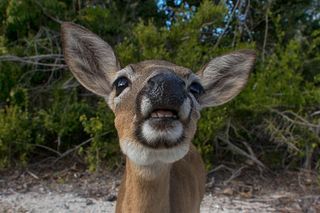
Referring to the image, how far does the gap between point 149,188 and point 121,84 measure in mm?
666

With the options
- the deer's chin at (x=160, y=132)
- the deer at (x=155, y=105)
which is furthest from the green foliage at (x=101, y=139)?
the deer's chin at (x=160, y=132)

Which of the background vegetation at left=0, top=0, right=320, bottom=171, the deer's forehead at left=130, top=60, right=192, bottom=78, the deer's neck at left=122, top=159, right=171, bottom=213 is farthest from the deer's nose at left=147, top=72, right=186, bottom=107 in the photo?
the background vegetation at left=0, top=0, right=320, bottom=171

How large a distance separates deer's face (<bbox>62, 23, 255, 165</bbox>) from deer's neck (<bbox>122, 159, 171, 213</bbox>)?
0.17 m

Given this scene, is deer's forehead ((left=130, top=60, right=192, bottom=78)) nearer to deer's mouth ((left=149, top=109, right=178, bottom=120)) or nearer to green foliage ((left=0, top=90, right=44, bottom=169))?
deer's mouth ((left=149, top=109, right=178, bottom=120))

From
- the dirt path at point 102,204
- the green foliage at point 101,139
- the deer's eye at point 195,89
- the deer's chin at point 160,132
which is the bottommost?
the dirt path at point 102,204

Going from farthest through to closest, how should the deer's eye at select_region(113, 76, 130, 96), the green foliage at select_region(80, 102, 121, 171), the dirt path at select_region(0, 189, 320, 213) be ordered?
the green foliage at select_region(80, 102, 121, 171) → the dirt path at select_region(0, 189, 320, 213) → the deer's eye at select_region(113, 76, 130, 96)

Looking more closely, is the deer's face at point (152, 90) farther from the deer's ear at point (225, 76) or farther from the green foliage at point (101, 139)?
the green foliage at point (101, 139)

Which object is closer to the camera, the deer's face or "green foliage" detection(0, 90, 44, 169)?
the deer's face

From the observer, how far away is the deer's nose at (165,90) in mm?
2646

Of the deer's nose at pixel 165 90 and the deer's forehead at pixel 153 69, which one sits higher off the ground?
the deer's forehead at pixel 153 69

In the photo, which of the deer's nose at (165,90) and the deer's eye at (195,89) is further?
the deer's eye at (195,89)

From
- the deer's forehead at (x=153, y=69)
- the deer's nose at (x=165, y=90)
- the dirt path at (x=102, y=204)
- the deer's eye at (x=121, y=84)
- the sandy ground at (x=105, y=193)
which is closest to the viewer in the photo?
the deer's nose at (x=165, y=90)

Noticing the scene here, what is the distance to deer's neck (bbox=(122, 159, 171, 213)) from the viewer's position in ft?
10.3

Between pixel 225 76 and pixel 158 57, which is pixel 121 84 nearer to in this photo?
pixel 225 76
